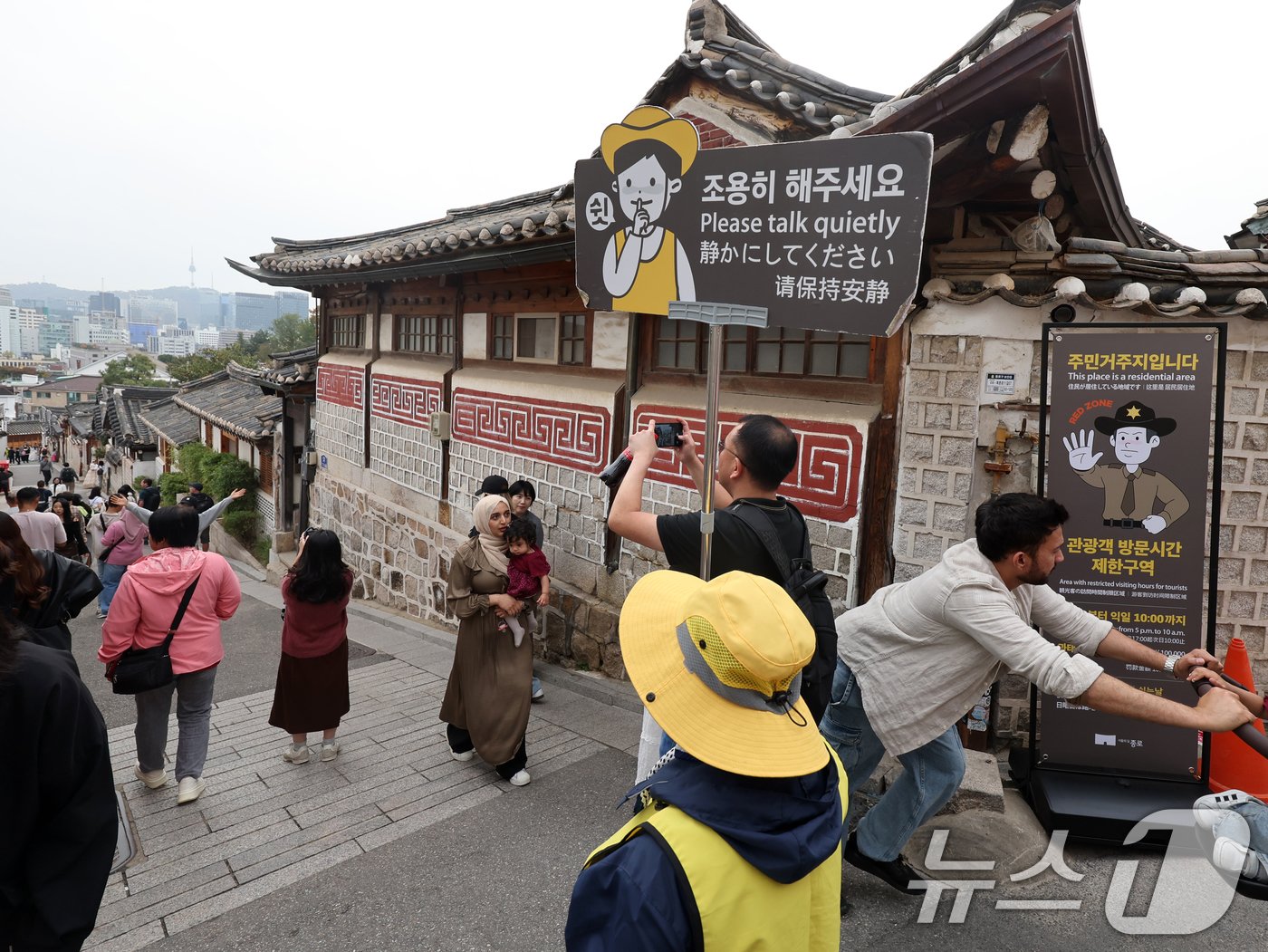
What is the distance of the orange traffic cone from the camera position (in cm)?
405

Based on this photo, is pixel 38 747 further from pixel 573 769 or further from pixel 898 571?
pixel 898 571

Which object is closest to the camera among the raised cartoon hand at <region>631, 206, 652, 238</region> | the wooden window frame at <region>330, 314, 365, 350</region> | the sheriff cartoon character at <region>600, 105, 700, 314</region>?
the sheriff cartoon character at <region>600, 105, 700, 314</region>

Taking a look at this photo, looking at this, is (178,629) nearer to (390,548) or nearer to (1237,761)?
(1237,761)

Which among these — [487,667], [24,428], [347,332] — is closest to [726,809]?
[487,667]

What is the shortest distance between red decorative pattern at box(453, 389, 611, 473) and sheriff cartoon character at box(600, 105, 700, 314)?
239 cm

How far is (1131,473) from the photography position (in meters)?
3.96

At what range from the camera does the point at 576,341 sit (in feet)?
24.6

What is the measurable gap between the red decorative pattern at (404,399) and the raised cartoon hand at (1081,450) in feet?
23.8

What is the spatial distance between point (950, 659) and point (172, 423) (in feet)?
110

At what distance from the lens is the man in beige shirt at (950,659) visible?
2.83 metres

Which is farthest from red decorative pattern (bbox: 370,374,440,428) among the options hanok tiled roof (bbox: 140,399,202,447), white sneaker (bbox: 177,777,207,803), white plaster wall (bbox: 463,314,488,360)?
hanok tiled roof (bbox: 140,399,202,447)

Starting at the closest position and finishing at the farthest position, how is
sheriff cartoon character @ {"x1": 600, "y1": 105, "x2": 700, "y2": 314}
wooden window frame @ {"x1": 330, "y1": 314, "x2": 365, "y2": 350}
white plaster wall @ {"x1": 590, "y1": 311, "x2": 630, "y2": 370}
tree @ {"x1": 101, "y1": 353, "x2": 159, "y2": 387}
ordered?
sheriff cartoon character @ {"x1": 600, "y1": 105, "x2": 700, "y2": 314} → white plaster wall @ {"x1": 590, "y1": 311, "x2": 630, "y2": 370} → wooden window frame @ {"x1": 330, "y1": 314, "x2": 365, "y2": 350} → tree @ {"x1": 101, "y1": 353, "x2": 159, "y2": 387}

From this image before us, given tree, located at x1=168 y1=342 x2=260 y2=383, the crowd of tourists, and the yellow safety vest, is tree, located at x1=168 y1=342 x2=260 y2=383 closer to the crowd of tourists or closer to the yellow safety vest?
the crowd of tourists

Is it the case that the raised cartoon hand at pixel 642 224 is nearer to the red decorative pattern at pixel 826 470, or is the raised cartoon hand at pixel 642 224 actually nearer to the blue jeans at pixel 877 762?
the red decorative pattern at pixel 826 470
